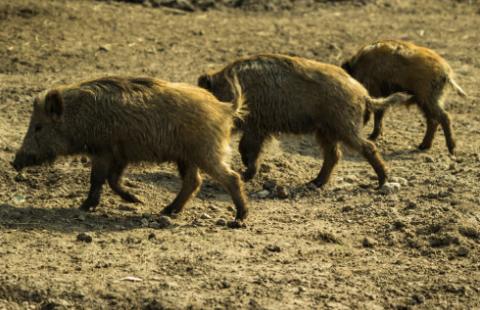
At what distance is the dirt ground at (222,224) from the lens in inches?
280

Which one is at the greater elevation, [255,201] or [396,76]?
[396,76]

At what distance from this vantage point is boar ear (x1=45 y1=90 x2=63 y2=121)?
8.44m

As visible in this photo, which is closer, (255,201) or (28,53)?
(255,201)

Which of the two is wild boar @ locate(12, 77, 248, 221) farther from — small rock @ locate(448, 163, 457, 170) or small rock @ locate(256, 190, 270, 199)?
small rock @ locate(448, 163, 457, 170)

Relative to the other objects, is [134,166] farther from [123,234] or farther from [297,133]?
[297,133]

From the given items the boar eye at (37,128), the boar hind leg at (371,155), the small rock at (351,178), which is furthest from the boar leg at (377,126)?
the boar eye at (37,128)

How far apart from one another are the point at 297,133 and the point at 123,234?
2.43 metres

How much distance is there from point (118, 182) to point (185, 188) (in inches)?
23.6

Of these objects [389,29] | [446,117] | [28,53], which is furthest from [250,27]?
[446,117]

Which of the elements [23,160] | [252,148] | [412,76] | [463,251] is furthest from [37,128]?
[412,76]

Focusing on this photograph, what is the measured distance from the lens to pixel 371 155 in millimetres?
9555

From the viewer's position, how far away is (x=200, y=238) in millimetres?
8031

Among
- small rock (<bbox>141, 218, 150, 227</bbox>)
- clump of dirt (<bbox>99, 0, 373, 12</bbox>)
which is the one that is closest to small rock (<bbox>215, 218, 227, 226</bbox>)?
small rock (<bbox>141, 218, 150, 227</bbox>)

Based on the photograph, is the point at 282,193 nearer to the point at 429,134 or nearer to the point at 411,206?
the point at 411,206
